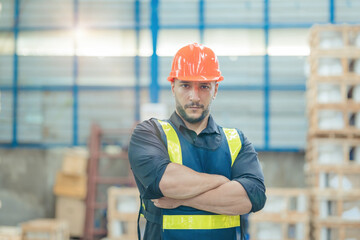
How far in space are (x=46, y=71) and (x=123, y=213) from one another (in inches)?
159

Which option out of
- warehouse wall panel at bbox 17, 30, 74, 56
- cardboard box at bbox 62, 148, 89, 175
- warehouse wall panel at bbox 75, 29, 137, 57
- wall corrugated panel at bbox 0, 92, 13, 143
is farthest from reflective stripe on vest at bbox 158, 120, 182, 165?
wall corrugated panel at bbox 0, 92, 13, 143

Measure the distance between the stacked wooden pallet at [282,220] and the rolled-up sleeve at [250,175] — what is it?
468cm

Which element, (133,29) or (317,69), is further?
(133,29)

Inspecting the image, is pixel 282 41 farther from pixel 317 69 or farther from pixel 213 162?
pixel 213 162

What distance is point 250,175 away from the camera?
2.20 meters

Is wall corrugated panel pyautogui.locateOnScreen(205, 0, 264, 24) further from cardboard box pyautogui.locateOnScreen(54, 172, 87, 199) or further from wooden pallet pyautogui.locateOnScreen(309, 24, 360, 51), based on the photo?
cardboard box pyautogui.locateOnScreen(54, 172, 87, 199)

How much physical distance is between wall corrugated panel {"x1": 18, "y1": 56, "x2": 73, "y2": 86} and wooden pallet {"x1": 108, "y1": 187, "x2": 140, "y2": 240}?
3.30m

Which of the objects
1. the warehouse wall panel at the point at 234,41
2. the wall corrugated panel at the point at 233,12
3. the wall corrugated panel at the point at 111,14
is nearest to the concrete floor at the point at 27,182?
the wall corrugated panel at the point at 111,14

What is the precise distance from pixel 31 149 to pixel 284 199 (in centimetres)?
545

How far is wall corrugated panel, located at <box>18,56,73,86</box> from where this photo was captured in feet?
30.5

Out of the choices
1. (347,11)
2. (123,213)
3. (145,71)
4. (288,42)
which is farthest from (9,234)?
(347,11)

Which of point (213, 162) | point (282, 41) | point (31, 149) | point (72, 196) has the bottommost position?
point (72, 196)

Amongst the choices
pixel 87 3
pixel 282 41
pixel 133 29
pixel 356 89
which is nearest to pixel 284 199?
pixel 356 89

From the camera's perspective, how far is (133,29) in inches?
364
